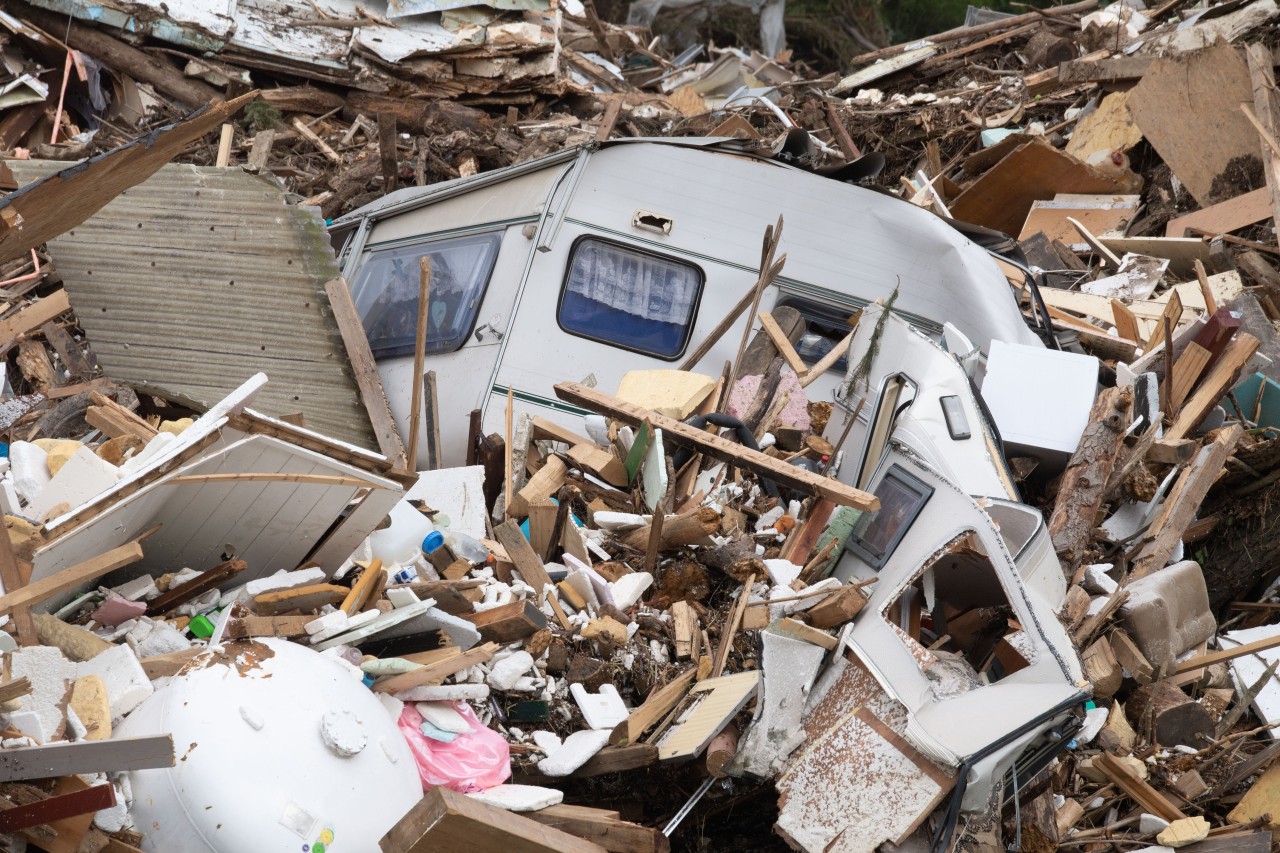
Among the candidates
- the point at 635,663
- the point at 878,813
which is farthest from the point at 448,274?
the point at 878,813

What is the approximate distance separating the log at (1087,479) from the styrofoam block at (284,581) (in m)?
4.01

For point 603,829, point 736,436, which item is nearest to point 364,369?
point 736,436

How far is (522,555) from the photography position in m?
5.97

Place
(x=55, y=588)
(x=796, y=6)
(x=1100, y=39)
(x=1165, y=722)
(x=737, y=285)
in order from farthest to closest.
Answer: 1. (x=796, y=6)
2. (x=1100, y=39)
3. (x=737, y=285)
4. (x=1165, y=722)
5. (x=55, y=588)

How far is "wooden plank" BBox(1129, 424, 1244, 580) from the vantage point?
6.97 meters

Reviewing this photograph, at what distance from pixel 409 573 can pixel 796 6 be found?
763 inches

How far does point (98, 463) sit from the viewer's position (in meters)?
4.78

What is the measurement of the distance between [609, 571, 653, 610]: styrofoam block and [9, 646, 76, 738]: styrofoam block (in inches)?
100.0

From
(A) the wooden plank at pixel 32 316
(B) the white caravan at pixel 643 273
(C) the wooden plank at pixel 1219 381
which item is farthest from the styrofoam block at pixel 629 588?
(A) the wooden plank at pixel 32 316

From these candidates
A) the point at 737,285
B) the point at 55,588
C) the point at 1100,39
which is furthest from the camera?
the point at 1100,39

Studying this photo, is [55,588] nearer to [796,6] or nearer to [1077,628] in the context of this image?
[1077,628]

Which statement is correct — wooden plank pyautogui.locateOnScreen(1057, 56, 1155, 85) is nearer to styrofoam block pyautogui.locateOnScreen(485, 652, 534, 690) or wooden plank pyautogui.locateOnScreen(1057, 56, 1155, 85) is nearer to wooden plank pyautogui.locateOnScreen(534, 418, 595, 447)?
wooden plank pyautogui.locateOnScreen(534, 418, 595, 447)

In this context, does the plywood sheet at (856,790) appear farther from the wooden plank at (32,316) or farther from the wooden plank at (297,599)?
the wooden plank at (32,316)

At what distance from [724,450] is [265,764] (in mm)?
3078
